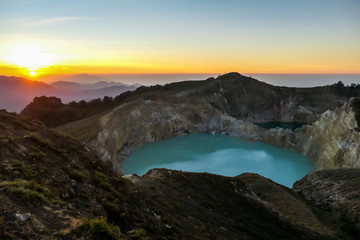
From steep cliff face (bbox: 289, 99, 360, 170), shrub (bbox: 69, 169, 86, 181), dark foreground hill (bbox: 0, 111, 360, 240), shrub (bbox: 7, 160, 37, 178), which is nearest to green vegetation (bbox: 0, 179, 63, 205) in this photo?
dark foreground hill (bbox: 0, 111, 360, 240)

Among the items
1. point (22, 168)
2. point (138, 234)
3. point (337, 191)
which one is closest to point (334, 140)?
point (337, 191)

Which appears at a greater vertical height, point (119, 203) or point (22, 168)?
point (22, 168)

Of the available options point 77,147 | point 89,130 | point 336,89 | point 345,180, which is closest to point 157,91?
point 89,130

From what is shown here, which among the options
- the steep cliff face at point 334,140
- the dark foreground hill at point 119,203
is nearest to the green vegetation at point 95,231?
the dark foreground hill at point 119,203

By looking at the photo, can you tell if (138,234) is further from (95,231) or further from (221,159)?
(221,159)

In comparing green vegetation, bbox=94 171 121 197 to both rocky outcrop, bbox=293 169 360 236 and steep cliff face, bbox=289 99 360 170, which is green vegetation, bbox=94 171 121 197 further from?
steep cliff face, bbox=289 99 360 170

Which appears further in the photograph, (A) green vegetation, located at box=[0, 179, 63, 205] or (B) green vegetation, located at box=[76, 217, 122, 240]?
(A) green vegetation, located at box=[0, 179, 63, 205]
